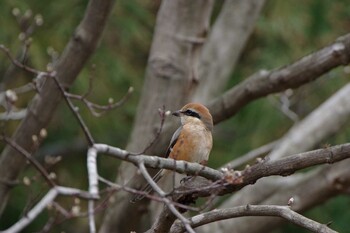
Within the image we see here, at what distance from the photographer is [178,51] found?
663cm

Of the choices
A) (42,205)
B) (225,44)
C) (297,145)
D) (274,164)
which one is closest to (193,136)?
(274,164)

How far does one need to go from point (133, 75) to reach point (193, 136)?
12.8 ft

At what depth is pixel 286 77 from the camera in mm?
5742

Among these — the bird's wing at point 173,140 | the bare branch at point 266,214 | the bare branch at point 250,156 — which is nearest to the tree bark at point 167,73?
the bird's wing at point 173,140

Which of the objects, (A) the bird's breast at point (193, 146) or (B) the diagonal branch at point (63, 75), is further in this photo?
(B) the diagonal branch at point (63, 75)

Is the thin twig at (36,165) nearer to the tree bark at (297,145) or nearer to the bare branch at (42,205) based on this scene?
the bare branch at (42,205)

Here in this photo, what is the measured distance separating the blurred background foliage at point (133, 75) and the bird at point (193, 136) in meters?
2.63

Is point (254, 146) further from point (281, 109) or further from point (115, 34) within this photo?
point (115, 34)

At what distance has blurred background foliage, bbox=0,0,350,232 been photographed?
846 centimetres

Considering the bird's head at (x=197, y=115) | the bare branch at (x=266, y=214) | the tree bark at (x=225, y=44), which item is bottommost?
the bare branch at (x=266, y=214)

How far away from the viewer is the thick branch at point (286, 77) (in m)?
5.56

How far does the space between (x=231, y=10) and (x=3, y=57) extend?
7.20 ft

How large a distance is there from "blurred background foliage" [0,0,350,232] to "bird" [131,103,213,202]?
2.63 metres

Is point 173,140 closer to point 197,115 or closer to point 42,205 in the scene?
point 197,115
